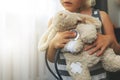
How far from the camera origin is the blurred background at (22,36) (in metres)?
0.99

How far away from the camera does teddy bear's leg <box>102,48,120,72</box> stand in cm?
77

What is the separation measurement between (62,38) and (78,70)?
122 mm

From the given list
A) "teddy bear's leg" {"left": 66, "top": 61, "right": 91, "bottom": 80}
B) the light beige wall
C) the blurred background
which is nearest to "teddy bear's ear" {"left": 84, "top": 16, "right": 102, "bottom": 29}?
"teddy bear's leg" {"left": 66, "top": 61, "right": 91, "bottom": 80}

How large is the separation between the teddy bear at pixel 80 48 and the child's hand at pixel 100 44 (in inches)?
0.6

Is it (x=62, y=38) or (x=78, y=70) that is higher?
(x=62, y=38)

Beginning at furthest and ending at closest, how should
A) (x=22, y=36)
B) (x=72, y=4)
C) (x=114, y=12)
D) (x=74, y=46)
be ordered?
(x=114, y=12)
(x=22, y=36)
(x=72, y=4)
(x=74, y=46)

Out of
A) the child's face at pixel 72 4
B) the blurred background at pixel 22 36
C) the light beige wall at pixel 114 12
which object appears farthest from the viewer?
the light beige wall at pixel 114 12

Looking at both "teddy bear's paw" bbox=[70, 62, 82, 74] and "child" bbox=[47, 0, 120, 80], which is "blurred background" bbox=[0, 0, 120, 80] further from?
"teddy bear's paw" bbox=[70, 62, 82, 74]

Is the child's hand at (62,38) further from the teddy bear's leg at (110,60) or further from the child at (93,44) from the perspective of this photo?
the teddy bear's leg at (110,60)

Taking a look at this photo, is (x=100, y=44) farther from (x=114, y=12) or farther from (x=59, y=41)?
(x=114, y=12)

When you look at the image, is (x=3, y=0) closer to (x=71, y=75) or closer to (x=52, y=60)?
(x=52, y=60)

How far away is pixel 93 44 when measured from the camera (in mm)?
774

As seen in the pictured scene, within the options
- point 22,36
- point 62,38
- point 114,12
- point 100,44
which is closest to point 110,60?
point 100,44

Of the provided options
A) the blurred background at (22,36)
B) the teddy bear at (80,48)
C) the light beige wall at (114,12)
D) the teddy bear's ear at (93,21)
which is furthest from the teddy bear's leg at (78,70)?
the light beige wall at (114,12)
